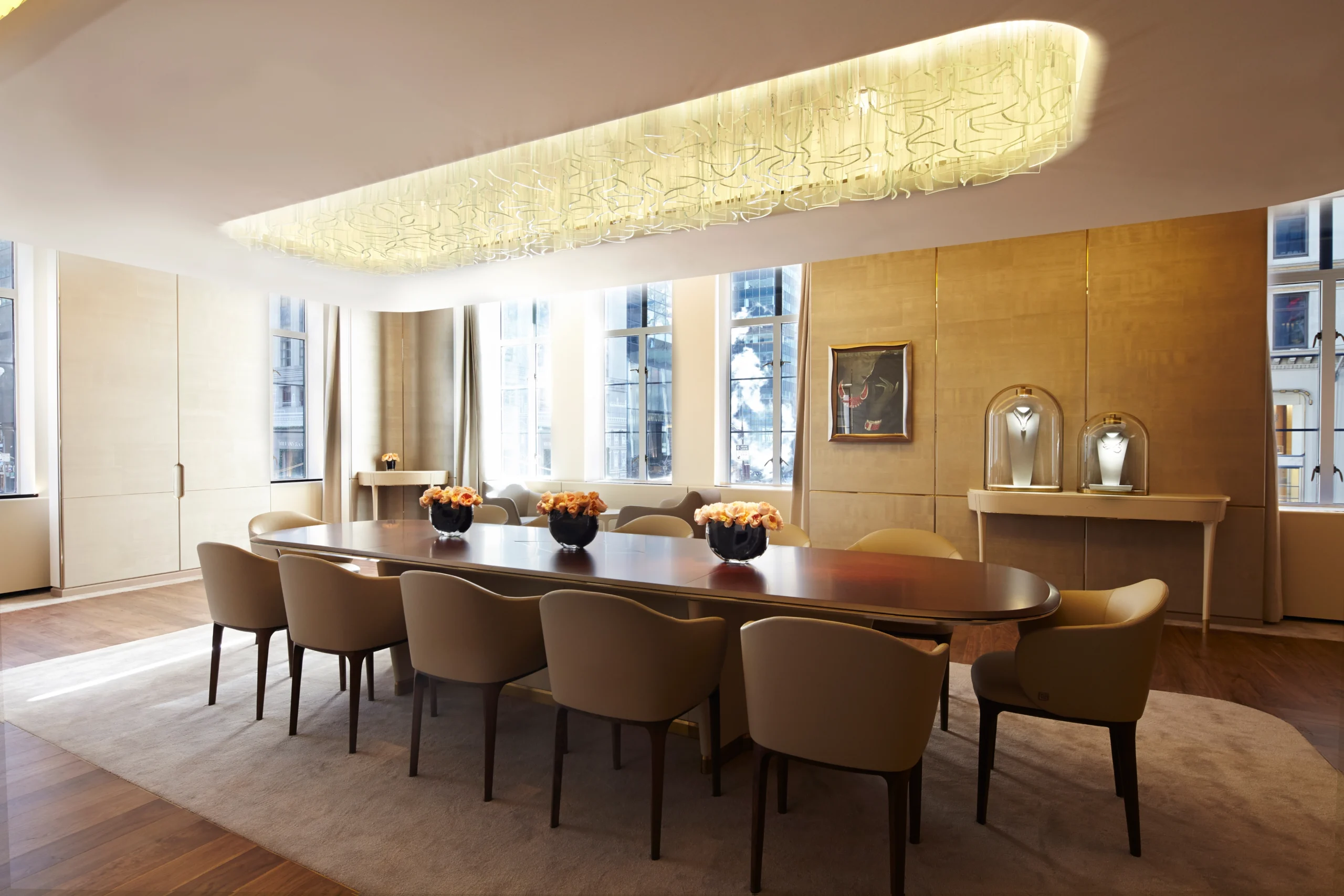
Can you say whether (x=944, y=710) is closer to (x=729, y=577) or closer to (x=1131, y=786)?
(x=1131, y=786)

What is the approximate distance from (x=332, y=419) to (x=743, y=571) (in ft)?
21.9

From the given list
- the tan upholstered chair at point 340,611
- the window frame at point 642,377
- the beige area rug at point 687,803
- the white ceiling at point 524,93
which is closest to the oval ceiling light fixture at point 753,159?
the white ceiling at point 524,93

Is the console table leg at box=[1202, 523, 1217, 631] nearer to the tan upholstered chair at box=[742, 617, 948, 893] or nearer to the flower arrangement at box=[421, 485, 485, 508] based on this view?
the tan upholstered chair at box=[742, 617, 948, 893]

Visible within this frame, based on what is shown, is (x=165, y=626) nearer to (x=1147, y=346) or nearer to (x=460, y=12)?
(x=460, y=12)

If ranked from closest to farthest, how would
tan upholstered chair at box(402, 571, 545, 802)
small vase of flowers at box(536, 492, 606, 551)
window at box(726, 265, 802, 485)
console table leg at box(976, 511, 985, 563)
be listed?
tan upholstered chair at box(402, 571, 545, 802), small vase of flowers at box(536, 492, 606, 551), console table leg at box(976, 511, 985, 563), window at box(726, 265, 802, 485)

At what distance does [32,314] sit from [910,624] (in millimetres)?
7250

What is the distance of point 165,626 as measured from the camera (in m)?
4.98

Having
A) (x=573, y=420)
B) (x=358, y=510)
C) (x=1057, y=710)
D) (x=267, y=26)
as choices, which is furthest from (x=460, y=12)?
(x=358, y=510)

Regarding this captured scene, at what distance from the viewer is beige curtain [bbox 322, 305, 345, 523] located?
7980 mm

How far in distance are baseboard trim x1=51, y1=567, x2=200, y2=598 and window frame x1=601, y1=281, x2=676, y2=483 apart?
4.03 meters

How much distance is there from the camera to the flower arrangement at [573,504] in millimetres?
3320

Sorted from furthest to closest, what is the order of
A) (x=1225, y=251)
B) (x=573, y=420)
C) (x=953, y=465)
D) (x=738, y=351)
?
(x=573, y=420) → (x=738, y=351) → (x=953, y=465) → (x=1225, y=251)

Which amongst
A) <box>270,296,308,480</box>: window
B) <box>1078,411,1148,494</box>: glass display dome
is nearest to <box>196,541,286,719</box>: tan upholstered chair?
<box>270,296,308,480</box>: window

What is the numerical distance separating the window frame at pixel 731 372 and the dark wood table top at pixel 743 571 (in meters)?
3.39
